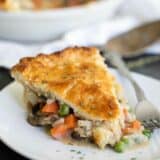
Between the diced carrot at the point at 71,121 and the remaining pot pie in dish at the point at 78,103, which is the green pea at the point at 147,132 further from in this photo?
the diced carrot at the point at 71,121

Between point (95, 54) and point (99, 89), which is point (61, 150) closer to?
point (99, 89)

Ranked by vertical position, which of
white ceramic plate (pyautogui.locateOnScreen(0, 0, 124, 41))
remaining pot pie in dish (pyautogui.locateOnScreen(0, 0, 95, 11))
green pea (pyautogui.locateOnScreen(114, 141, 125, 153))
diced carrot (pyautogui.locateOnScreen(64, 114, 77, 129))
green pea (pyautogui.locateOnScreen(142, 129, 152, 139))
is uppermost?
remaining pot pie in dish (pyautogui.locateOnScreen(0, 0, 95, 11))

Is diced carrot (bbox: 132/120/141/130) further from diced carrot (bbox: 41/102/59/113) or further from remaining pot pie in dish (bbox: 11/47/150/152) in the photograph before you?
diced carrot (bbox: 41/102/59/113)

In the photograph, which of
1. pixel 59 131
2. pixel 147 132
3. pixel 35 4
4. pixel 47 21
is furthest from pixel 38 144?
pixel 35 4

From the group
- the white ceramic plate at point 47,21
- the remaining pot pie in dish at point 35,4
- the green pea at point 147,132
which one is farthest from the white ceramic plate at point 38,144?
the remaining pot pie in dish at point 35,4

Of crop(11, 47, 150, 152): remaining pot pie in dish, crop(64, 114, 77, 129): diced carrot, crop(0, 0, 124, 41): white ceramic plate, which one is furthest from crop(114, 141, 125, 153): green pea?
crop(0, 0, 124, 41): white ceramic plate

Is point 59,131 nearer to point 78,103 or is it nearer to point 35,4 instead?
point 78,103
